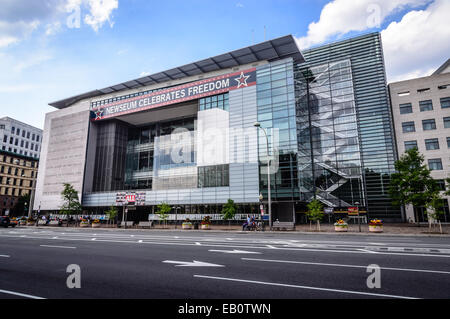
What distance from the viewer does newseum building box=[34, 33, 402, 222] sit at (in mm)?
40688

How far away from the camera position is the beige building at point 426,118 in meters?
40.0

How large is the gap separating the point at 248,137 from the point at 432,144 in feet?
95.0

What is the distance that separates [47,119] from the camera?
62750 millimetres

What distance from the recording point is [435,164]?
4006 centimetres

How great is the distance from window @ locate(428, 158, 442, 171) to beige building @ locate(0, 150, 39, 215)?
9395 centimetres

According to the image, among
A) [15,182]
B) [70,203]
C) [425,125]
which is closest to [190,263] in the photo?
[70,203]

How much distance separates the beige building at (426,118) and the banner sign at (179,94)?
83.2 feet

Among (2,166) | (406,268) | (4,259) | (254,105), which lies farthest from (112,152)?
(406,268)

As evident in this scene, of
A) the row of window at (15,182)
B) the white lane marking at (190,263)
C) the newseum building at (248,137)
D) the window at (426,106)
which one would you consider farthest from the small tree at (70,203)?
the window at (426,106)

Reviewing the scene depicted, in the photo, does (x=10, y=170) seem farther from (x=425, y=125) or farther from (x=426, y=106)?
(x=426, y=106)

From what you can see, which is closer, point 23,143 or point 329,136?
point 329,136

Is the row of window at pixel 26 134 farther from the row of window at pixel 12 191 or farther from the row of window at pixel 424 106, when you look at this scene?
the row of window at pixel 424 106

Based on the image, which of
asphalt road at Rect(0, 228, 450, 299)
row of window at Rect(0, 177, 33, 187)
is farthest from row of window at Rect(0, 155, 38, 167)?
asphalt road at Rect(0, 228, 450, 299)

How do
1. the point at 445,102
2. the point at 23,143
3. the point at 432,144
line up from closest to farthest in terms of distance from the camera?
the point at 432,144 → the point at 445,102 → the point at 23,143
